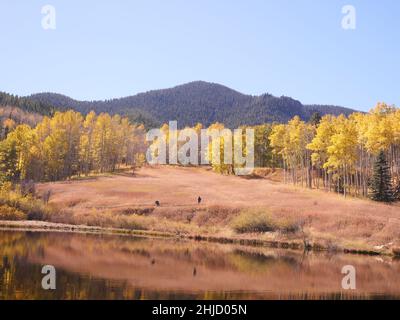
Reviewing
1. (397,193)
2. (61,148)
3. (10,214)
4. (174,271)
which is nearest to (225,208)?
(10,214)

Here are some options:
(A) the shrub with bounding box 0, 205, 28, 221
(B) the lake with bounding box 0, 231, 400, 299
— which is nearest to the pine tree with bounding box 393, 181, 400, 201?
(B) the lake with bounding box 0, 231, 400, 299

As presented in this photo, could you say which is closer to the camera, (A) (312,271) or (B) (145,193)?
(A) (312,271)

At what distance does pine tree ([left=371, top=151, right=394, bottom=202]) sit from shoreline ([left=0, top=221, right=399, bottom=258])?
26013 mm

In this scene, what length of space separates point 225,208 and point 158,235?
451 inches

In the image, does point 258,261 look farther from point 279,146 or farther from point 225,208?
point 279,146

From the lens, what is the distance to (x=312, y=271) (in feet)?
114

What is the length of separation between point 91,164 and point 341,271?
8977cm

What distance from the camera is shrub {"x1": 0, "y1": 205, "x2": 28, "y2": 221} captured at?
58.4 metres

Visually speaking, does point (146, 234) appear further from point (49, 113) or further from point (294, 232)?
point (49, 113)

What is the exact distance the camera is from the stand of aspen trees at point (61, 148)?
88.1m

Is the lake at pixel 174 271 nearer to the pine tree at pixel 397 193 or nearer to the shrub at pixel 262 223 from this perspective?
the shrub at pixel 262 223

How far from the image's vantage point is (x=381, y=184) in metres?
71.1
